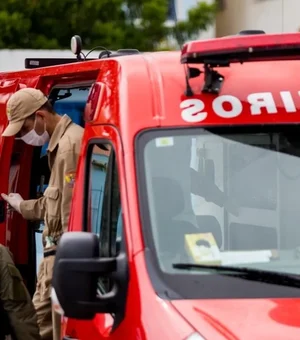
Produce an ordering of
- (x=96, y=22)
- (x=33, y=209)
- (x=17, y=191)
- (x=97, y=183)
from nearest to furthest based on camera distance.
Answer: (x=97, y=183), (x=33, y=209), (x=17, y=191), (x=96, y=22)

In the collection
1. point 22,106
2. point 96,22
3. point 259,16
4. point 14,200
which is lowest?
point 14,200

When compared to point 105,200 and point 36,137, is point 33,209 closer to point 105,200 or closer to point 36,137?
point 36,137

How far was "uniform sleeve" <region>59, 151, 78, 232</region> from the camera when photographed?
5273mm

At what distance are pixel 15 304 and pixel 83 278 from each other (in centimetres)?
255

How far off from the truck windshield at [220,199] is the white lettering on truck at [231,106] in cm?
6

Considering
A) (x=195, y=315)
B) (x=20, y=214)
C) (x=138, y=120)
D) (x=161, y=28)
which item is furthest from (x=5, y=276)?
(x=161, y=28)

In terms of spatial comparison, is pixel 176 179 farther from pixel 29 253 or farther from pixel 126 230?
pixel 29 253

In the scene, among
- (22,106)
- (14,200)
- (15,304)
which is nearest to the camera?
(15,304)

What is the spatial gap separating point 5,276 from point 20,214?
938 mm

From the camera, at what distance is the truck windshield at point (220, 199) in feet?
11.1

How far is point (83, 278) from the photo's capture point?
3170mm

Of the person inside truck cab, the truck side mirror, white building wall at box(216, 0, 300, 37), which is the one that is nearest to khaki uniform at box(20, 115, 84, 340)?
the person inside truck cab

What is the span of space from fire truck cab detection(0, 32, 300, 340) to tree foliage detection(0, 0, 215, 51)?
16.0m

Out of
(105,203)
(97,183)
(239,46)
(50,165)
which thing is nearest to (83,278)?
(105,203)
